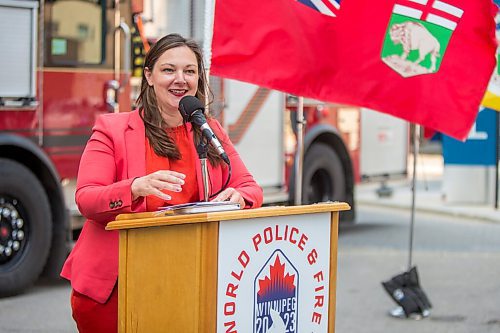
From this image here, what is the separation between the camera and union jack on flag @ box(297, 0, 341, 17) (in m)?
6.69

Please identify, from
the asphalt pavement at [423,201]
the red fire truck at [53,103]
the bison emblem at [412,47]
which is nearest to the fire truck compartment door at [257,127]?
the red fire truck at [53,103]

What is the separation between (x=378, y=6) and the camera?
6.93 meters

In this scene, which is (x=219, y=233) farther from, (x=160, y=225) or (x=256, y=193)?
(x=256, y=193)

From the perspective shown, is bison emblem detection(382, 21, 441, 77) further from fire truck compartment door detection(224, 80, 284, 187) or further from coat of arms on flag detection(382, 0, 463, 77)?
fire truck compartment door detection(224, 80, 284, 187)

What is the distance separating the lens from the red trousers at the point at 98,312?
4.11 m

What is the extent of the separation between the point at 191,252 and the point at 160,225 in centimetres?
14

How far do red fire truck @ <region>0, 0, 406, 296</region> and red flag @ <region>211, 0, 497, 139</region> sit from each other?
314cm

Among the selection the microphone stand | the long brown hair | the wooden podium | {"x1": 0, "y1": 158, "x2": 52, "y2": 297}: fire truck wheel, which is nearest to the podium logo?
the wooden podium

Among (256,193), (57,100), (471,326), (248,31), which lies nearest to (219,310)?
(256,193)

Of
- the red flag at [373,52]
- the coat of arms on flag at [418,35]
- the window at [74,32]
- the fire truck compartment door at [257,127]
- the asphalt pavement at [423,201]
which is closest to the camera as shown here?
the red flag at [373,52]

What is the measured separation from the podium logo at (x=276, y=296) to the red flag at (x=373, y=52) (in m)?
2.45

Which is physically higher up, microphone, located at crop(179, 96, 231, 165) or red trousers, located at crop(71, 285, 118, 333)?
microphone, located at crop(179, 96, 231, 165)

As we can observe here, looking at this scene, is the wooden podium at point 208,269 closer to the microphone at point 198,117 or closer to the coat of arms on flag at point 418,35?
the microphone at point 198,117

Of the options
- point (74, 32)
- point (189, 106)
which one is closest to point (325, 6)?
point (189, 106)
